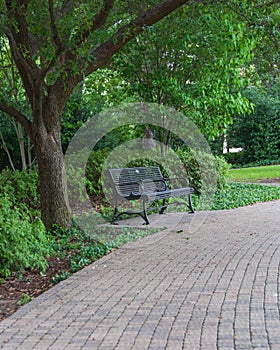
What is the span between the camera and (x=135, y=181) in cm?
1050

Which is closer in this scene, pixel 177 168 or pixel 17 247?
pixel 17 247

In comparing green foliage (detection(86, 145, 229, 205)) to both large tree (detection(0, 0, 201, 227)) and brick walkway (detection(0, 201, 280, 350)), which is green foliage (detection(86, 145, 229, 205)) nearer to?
large tree (detection(0, 0, 201, 227))

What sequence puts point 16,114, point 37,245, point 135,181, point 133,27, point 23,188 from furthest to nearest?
point 135,181 → point 23,188 → point 16,114 → point 133,27 → point 37,245

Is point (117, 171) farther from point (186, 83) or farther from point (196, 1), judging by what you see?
point (186, 83)

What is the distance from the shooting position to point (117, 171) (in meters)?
10.1

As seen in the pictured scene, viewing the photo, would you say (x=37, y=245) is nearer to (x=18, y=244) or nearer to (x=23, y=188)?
(x=18, y=244)

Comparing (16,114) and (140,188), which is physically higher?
(16,114)

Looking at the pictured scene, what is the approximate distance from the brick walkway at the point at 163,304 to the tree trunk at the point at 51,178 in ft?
5.71

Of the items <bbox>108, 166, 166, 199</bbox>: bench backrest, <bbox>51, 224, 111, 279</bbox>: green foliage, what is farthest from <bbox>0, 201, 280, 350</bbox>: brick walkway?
<bbox>108, 166, 166, 199</bbox>: bench backrest

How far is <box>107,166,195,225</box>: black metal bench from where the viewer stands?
9547 millimetres

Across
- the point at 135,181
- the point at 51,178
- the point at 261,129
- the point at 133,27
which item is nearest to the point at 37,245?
the point at 51,178

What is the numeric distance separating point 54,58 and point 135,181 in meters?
3.91

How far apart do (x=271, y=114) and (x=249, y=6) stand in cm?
2144

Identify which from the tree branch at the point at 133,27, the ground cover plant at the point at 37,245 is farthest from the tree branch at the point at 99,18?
the ground cover plant at the point at 37,245
